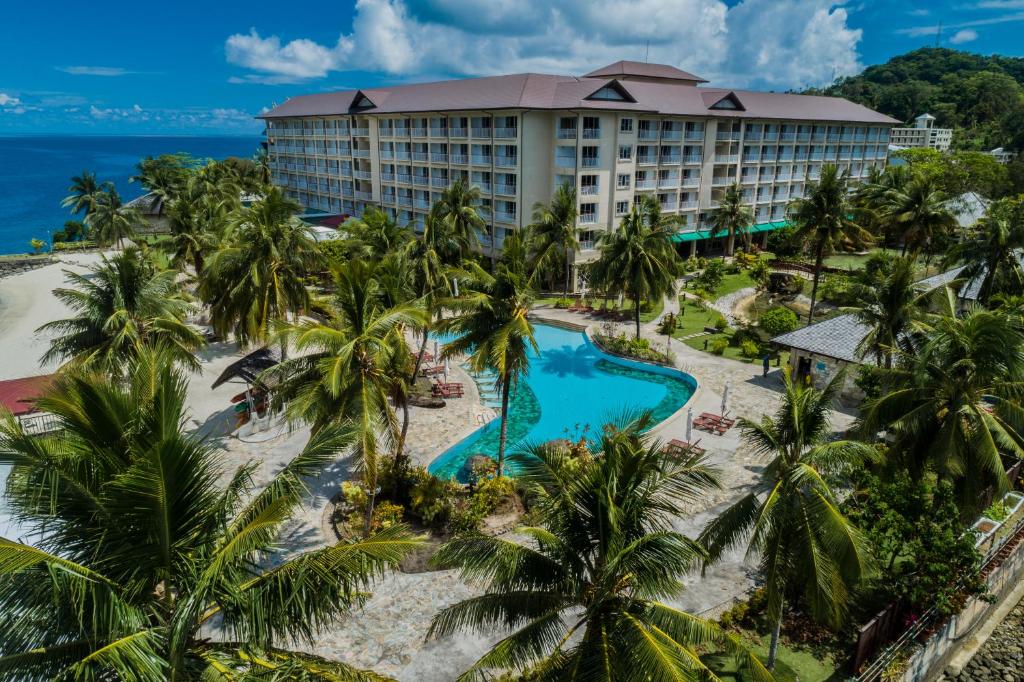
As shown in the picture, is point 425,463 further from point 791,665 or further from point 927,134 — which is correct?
point 927,134

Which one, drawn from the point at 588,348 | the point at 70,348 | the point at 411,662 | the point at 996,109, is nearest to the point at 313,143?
the point at 588,348

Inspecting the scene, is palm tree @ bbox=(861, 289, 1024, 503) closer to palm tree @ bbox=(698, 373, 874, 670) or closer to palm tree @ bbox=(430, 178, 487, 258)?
palm tree @ bbox=(698, 373, 874, 670)

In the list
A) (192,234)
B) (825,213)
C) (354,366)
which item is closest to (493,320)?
(354,366)

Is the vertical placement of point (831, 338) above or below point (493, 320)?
below

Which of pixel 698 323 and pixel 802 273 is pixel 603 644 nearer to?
pixel 698 323

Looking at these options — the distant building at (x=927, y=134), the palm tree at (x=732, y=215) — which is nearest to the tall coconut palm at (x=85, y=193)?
the palm tree at (x=732, y=215)
